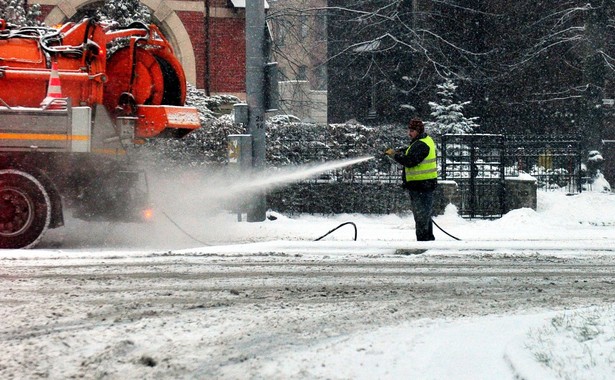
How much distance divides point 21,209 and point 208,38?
1438 cm

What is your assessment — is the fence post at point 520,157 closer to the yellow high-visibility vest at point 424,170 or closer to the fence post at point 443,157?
the fence post at point 443,157

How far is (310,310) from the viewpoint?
641 cm

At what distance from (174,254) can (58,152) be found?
6.79 feet

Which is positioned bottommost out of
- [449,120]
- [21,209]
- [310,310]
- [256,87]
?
[310,310]

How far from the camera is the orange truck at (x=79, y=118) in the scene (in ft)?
34.1

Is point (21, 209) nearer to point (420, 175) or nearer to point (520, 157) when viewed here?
point (420, 175)

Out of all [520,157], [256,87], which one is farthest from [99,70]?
[520,157]

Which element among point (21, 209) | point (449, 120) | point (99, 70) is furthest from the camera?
point (449, 120)

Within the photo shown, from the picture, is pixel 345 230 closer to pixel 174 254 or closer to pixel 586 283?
pixel 174 254

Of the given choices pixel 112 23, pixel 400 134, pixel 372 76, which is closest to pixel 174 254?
pixel 112 23

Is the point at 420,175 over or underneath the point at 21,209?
over

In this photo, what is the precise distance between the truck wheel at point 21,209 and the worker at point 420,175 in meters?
4.62

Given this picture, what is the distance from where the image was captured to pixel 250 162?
14352 mm

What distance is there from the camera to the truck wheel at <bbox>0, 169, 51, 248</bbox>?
10.4 metres
